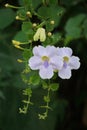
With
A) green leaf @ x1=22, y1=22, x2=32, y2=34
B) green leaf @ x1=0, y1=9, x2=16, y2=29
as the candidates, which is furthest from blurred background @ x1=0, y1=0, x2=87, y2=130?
green leaf @ x1=22, y1=22, x2=32, y2=34

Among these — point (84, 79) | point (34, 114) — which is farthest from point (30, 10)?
point (84, 79)

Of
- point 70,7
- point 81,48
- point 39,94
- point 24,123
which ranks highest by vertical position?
point 70,7

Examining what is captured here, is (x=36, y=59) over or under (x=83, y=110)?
over

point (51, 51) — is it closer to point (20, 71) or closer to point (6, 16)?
point (6, 16)

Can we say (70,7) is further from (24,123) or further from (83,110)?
(83,110)

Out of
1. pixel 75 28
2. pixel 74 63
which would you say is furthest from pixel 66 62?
pixel 75 28

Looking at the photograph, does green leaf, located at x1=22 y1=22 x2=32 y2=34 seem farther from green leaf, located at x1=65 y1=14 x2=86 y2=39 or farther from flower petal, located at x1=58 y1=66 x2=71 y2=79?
green leaf, located at x1=65 y1=14 x2=86 y2=39

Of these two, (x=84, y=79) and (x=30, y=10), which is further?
(x=84, y=79)
